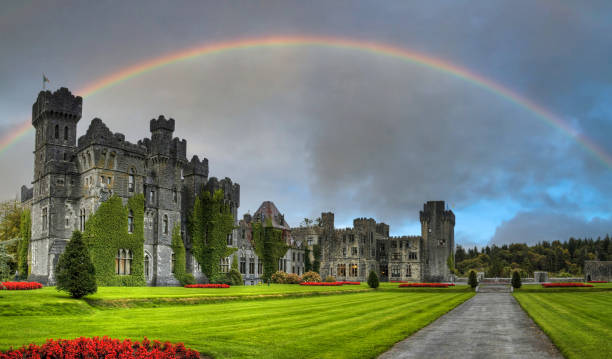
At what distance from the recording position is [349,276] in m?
91.8

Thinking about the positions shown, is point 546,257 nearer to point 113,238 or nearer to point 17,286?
point 113,238

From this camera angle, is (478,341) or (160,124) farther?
(160,124)

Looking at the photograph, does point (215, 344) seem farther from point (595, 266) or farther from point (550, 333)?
point (595, 266)

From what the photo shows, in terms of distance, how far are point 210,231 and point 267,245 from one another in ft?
45.7

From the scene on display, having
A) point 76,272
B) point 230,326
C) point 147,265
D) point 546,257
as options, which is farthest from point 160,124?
point 546,257

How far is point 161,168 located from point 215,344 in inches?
1657

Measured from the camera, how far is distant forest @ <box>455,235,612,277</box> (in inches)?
4786

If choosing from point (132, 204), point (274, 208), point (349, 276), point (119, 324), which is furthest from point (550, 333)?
point (349, 276)

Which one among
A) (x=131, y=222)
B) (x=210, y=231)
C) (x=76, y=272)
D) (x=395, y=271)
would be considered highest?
(x=131, y=222)

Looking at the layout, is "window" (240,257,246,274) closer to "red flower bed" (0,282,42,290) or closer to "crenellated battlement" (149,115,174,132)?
"crenellated battlement" (149,115,174,132)

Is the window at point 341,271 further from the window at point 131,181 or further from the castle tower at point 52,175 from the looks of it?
the castle tower at point 52,175

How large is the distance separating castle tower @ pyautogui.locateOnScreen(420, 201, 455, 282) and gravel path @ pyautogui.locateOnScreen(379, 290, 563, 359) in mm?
68490

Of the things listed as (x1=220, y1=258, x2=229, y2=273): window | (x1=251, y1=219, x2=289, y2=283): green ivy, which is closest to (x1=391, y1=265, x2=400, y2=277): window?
(x1=251, y1=219, x2=289, y2=283): green ivy

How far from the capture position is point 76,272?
28734 mm
